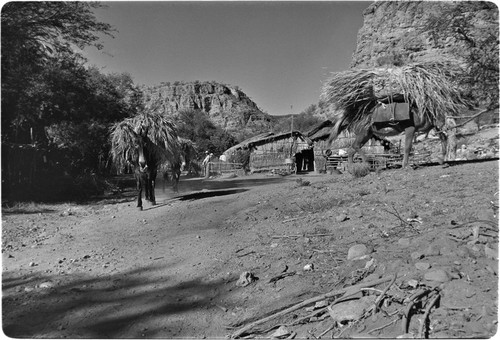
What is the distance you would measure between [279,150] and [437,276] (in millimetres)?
25012

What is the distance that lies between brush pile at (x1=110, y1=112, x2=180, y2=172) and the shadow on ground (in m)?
4.65

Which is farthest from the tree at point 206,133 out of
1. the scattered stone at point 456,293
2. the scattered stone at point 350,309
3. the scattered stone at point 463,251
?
the scattered stone at point 456,293

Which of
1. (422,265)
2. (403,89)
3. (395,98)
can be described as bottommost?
(422,265)

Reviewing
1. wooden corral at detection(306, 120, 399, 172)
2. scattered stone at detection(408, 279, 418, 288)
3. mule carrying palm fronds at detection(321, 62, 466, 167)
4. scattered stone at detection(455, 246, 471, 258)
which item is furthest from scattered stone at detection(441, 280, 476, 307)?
wooden corral at detection(306, 120, 399, 172)

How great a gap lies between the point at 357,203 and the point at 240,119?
3325cm

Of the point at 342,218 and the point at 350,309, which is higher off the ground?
the point at 342,218

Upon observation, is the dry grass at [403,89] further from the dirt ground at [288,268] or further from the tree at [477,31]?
the tree at [477,31]

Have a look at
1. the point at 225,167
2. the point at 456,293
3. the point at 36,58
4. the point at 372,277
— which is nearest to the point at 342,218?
the point at 372,277

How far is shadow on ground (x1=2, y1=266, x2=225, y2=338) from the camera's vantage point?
402 cm

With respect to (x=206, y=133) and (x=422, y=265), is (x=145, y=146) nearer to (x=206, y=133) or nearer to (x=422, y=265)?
(x=422, y=265)

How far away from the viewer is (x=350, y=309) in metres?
3.28

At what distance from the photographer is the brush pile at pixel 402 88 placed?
813 cm

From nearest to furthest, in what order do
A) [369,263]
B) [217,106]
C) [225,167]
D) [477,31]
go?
[369,263], [477,31], [225,167], [217,106]

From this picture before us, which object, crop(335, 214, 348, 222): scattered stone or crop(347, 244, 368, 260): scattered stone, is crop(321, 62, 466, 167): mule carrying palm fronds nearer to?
crop(335, 214, 348, 222): scattered stone
